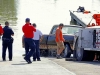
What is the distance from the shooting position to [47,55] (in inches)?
913

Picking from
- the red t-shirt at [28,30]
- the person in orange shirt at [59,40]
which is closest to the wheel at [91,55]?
the person in orange shirt at [59,40]

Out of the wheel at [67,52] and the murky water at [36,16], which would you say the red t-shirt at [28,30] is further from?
the murky water at [36,16]

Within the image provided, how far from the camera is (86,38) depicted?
1841 centimetres

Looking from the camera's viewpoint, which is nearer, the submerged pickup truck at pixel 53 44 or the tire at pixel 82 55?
the tire at pixel 82 55

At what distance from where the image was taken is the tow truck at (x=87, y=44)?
59.1 ft

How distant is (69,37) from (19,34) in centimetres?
1681

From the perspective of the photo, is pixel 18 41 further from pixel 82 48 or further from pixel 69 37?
pixel 82 48

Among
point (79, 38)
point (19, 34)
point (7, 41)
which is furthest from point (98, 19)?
point (19, 34)

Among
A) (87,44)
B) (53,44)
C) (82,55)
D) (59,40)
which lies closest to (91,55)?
(82,55)

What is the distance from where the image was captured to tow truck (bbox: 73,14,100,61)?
18000mm

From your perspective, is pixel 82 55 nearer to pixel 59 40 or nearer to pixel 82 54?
pixel 82 54

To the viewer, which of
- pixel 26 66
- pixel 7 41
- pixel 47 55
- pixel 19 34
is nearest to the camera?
pixel 26 66

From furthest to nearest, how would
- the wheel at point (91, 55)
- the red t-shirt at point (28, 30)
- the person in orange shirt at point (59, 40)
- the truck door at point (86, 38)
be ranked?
the person in orange shirt at point (59, 40)
the wheel at point (91, 55)
the truck door at point (86, 38)
the red t-shirt at point (28, 30)

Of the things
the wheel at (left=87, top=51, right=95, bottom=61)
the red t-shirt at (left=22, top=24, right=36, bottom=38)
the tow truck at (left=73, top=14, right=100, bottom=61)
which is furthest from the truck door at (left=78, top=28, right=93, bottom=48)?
the red t-shirt at (left=22, top=24, right=36, bottom=38)
